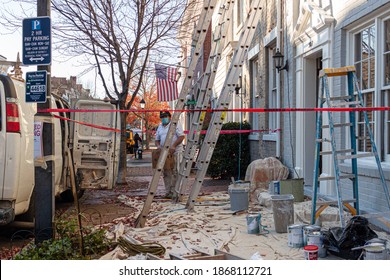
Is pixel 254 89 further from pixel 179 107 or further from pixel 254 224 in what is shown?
pixel 254 224

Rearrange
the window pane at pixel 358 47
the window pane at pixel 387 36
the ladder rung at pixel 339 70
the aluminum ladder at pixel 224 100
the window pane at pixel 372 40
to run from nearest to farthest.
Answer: the ladder rung at pixel 339 70, the window pane at pixel 387 36, the window pane at pixel 372 40, the window pane at pixel 358 47, the aluminum ladder at pixel 224 100

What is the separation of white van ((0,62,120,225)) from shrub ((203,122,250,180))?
4498mm

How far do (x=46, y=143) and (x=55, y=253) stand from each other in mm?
1247

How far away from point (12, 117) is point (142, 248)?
2366 millimetres

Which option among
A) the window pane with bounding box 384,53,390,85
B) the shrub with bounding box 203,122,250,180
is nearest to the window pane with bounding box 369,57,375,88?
the window pane with bounding box 384,53,390,85

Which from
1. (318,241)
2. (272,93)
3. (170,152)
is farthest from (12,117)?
(272,93)

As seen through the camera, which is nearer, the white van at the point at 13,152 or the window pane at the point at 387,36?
the white van at the point at 13,152

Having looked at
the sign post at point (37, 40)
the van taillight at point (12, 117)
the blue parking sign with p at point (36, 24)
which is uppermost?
the blue parking sign with p at point (36, 24)

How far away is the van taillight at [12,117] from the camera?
6.28m

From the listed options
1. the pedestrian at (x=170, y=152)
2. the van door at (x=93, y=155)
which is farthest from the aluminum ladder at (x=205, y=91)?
the van door at (x=93, y=155)

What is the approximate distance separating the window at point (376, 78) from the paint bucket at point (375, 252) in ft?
6.48

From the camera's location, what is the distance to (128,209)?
9211mm

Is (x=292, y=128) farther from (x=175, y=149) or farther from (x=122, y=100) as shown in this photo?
(x=122, y=100)

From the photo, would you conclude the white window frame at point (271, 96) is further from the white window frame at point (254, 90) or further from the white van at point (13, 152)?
the white van at point (13, 152)
